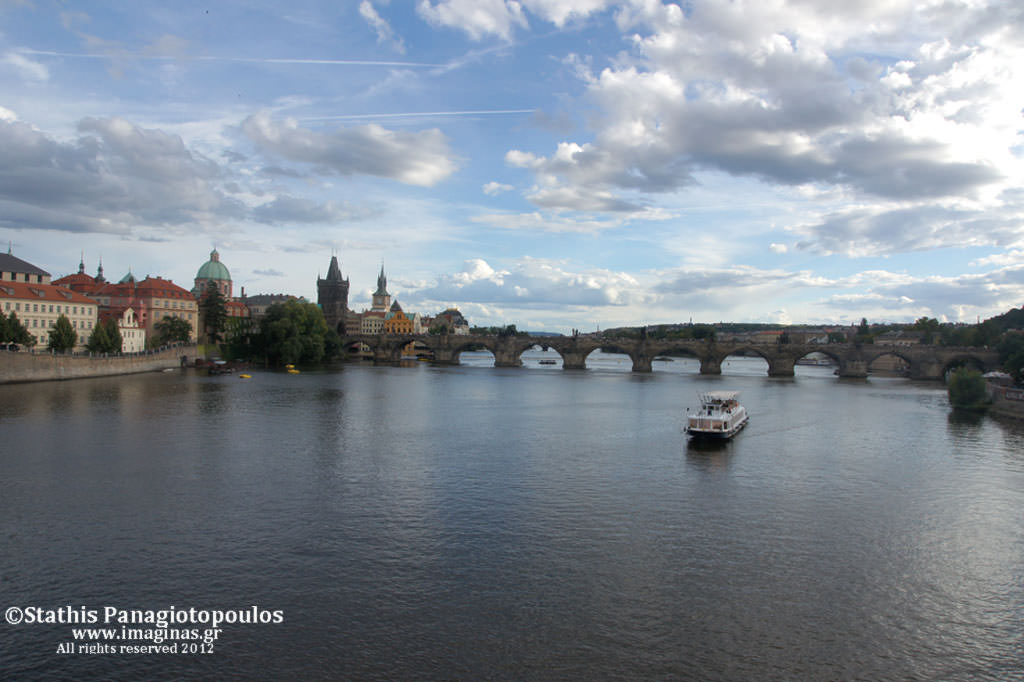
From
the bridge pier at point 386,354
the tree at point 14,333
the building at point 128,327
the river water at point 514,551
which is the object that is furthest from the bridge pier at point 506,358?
the river water at point 514,551

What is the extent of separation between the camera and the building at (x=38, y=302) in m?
77.6

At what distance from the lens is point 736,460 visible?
36.7m

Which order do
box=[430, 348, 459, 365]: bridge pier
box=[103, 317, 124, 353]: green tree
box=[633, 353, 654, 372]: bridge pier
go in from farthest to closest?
1. box=[430, 348, 459, 365]: bridge pier
2. box=[633, 353, 654, 372]: bridge pier
3. box=[103, 317, 124, 353]: green tree

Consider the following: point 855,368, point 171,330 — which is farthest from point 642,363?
point 171,330

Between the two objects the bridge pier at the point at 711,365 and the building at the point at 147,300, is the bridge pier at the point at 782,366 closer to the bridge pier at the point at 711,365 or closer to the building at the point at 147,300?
the bridge pier at the point at 711,365

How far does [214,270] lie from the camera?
168875 millimetres

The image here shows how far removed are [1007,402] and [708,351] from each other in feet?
196

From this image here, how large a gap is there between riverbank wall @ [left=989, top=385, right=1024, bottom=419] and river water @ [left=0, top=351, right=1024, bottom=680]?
16.6 metres

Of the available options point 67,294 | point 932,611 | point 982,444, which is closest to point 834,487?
point 932,611

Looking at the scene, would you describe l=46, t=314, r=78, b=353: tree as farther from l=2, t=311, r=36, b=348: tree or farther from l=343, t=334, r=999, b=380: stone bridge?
l=343, t=334, r=999, b=380: stone bridge

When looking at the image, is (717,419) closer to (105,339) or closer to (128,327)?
(105,339)

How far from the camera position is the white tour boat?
42.5 meters

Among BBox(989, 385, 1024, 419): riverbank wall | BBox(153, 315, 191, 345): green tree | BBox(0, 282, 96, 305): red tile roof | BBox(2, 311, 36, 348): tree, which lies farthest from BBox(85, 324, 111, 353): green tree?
BBox(989, 385, 1024, 419): riverbank wall

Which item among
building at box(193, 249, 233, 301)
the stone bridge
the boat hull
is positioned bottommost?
the boat hull
